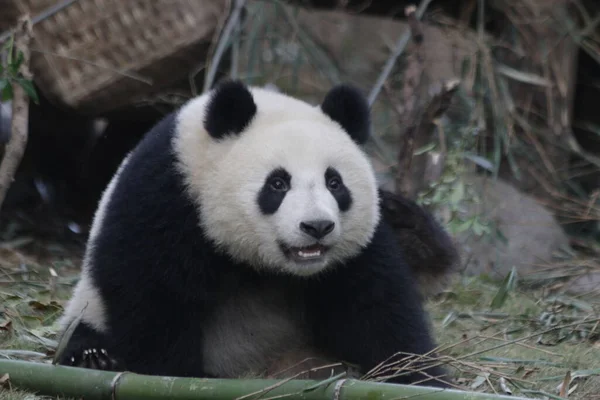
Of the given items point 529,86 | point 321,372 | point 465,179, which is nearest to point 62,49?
point 465,179

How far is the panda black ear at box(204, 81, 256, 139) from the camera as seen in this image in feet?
10.2

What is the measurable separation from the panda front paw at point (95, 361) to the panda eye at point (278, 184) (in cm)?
79

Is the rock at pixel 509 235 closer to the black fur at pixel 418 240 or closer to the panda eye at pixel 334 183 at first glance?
the black fur at pixel 418 240

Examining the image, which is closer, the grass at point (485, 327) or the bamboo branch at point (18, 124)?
the grass at point (485, 327)

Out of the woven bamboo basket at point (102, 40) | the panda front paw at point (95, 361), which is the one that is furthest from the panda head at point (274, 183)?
the woven bamboo basket at point (102, 40)

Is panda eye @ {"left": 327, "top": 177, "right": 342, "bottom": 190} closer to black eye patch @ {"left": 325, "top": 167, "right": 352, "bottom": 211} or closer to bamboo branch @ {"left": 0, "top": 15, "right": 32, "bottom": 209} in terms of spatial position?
black eye patch @ {"left": 325, "top": 167, "right": 352, "bottom": 211}

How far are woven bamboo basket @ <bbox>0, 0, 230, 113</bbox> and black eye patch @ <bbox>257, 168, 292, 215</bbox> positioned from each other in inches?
100

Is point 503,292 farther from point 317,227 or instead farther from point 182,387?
point 182,387

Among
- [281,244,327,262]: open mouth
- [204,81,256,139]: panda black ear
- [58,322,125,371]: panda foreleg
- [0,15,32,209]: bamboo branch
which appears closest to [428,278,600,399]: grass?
[281,244,327,262]: open mouth

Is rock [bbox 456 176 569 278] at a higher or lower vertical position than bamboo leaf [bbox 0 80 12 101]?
lower

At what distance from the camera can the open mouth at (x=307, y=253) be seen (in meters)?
3.04

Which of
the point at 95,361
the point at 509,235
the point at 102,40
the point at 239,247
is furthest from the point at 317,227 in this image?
the point at 509,235

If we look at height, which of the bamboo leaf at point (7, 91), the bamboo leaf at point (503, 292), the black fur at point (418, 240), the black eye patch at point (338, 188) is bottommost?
the bamboo leaf at point (503, 292)

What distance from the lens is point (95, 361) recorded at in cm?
312
